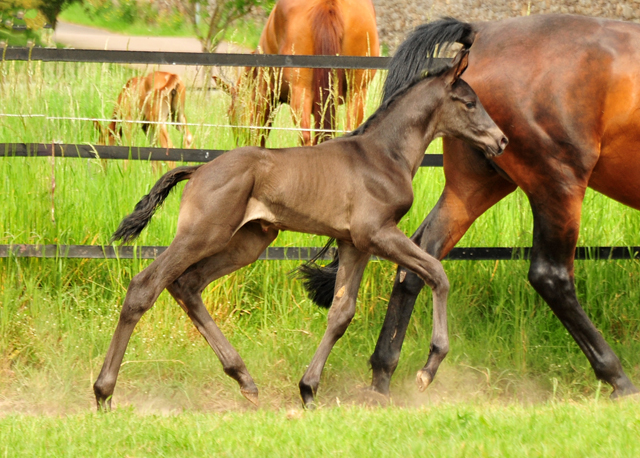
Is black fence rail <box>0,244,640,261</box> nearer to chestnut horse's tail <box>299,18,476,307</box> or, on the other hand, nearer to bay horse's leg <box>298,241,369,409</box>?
chestnut horse's tail <box>299,18,476,307</box>

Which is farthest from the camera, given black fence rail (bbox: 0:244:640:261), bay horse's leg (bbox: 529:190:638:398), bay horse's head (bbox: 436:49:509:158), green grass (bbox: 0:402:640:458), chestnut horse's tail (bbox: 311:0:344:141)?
chestnut horse's tail (bbox: 311:0:344:141)

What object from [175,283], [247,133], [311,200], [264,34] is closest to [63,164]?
[247,133]

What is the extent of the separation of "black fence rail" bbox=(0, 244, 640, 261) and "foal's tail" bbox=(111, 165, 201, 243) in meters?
0.78

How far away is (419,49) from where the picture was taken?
4.33 meters

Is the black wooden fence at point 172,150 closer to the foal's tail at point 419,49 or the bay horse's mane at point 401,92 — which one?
the foal's tail at point 419,49

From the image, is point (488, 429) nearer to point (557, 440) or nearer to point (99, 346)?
point (557, 440)

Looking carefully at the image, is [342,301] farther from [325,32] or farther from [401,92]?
[325,32]

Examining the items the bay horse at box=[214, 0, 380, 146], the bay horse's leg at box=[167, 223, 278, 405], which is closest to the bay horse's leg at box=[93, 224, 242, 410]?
the bay horse's leg at box=[167, 223, 278, 405]

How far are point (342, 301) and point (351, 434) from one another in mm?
1064

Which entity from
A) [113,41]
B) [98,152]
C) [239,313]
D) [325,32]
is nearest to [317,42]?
[325,32]

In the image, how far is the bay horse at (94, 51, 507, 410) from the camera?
12.3 feet

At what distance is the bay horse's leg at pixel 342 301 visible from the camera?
4125mm

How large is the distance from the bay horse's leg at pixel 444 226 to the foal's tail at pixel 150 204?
139 cm

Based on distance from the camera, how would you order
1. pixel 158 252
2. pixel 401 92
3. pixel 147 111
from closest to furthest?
1. pixel 401 92
2. pixel 158 252
3. pixel 147 111
